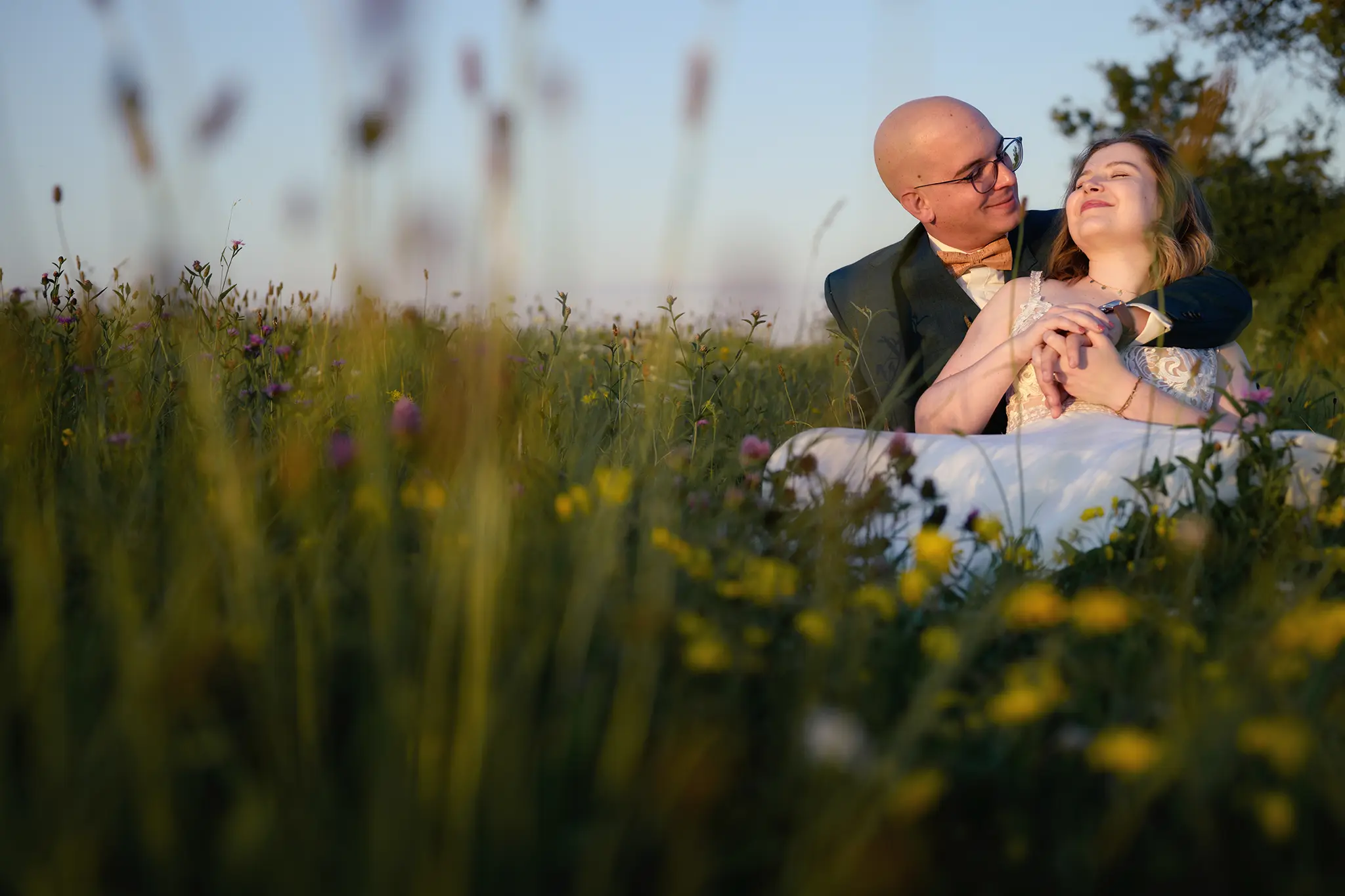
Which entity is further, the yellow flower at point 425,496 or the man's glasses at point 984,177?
the man's glasses at point 984,177

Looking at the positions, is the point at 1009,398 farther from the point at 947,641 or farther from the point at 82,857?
the point at 82,857

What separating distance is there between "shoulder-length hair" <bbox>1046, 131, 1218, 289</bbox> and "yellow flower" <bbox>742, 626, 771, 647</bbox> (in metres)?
2.21

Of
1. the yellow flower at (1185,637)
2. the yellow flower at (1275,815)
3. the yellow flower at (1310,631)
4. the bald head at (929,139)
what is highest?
the bald head at (929,139)

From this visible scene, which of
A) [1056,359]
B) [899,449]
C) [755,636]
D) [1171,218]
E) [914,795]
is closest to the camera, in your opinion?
[914,795]

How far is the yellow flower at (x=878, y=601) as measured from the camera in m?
1.48

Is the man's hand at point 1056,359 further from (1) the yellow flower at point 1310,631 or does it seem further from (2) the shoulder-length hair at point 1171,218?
(1) the yellow flower at point 1310,631

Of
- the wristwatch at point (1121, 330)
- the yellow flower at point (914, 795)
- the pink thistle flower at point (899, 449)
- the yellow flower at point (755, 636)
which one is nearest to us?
the yellow flower at point (914, 795)

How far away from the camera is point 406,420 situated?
1812 millimetres

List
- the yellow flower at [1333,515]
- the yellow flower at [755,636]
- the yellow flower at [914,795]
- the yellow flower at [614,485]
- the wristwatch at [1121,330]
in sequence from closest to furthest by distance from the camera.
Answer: the yellow flower at [914,795] < the yellow flower at [755,636] < the yellow flower at [614,485] < the yellow flower at [1333,515] < the wristwatch at [1121,330]

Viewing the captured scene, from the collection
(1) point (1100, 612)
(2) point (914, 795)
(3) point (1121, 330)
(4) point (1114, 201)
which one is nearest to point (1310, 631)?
(1) point (1100, 612)

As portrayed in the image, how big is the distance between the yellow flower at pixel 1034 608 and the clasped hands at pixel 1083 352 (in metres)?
1.61

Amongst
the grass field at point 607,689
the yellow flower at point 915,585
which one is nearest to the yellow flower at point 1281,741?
the grass field at point 607,689

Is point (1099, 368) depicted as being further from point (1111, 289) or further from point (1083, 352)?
point (1111, 289)

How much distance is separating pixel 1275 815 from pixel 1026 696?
0.25 m
